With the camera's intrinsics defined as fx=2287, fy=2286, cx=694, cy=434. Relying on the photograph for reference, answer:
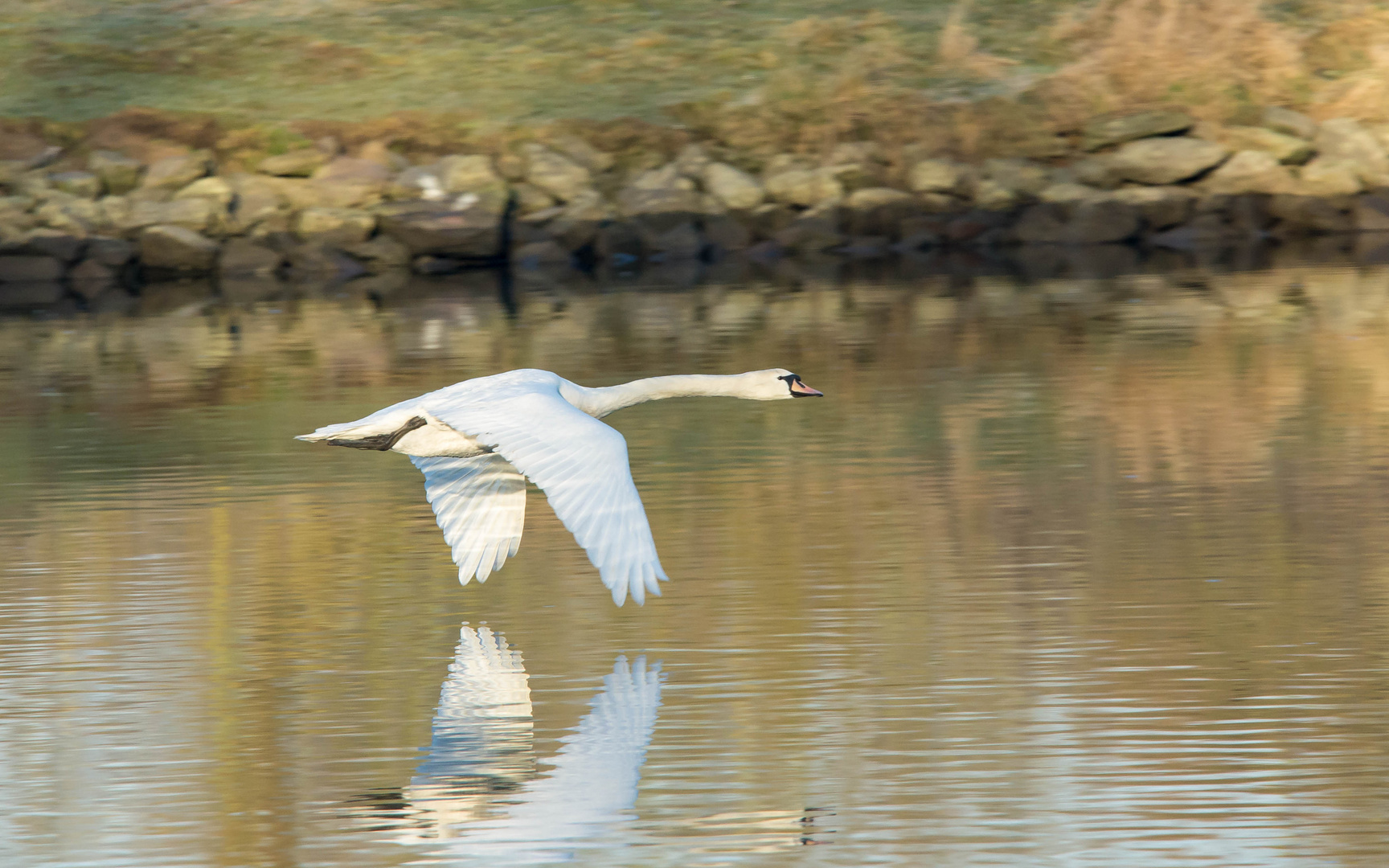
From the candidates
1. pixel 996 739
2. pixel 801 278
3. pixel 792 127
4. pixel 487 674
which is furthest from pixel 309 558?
pixel 792 127

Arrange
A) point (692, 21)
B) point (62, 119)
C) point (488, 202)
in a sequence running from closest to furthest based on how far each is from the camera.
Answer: point (488, 202), point (62, 119), point (692, 21)

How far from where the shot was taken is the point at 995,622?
8.72 m

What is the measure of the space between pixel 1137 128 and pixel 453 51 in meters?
9.84

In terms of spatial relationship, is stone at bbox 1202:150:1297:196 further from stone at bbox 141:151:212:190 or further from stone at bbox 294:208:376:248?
stone at bbox 141:151:212:190

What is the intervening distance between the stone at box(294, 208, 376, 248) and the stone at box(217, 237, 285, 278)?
1.53 feet

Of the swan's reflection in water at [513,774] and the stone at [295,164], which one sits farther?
the stone at [295,164]

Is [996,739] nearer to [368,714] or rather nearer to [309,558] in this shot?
[368,714]

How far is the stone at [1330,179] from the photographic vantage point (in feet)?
89.6

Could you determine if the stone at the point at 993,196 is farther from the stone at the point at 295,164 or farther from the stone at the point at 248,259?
the stone at the point at 248,259

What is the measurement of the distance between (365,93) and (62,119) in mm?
3968

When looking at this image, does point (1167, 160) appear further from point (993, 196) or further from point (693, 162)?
point (693, 162)

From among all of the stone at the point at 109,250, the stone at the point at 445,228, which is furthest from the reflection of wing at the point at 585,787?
the stone at the point at 109,250

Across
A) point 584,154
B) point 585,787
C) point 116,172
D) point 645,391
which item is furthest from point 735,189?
point 585,787

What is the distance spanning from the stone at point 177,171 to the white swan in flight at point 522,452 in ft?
66.4
